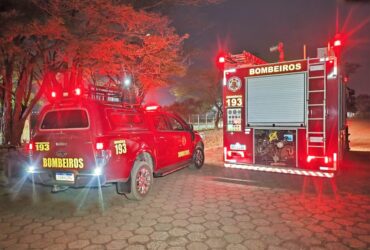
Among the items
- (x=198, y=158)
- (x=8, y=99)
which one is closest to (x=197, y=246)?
(x=198, y=158)

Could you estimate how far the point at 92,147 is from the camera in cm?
483

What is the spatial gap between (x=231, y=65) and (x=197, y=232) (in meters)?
4.89

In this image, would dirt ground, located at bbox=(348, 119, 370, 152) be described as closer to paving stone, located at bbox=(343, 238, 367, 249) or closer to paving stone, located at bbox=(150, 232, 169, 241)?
paving stone, located at bbox=(343, 238, 367, 249)

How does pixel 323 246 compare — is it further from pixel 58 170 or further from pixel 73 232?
pixel 58 170

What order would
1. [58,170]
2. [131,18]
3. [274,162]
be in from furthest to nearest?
[131,18], [274,162], [58,170]

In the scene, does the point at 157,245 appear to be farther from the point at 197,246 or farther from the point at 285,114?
the point at 285,114

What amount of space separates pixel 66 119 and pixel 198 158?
14.5ft

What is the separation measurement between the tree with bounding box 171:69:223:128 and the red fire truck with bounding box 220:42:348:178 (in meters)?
22.9

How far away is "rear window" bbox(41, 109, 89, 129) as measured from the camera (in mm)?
5098

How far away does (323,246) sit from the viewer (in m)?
3.62

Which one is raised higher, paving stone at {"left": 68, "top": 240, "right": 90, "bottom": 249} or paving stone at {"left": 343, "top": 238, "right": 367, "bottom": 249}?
paving stone at {"left": 343, "top": 238, "right": 367, "bottom": 249}

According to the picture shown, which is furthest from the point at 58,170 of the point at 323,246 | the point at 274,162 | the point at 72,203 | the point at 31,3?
the point at 31,3

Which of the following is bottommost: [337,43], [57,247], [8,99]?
[57,247]

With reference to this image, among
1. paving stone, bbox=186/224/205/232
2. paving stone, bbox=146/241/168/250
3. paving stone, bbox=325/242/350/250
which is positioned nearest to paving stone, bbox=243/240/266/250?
paving stone, bbox=186/224/205/232
